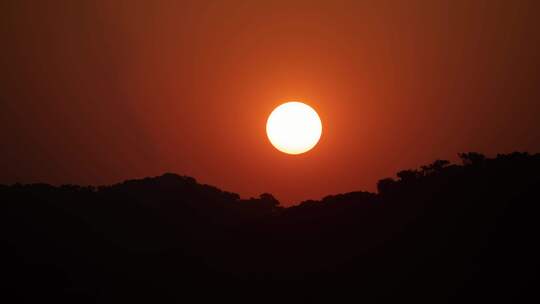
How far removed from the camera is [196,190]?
88.2 meters

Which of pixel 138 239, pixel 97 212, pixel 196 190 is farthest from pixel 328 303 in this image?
pixel 196 190

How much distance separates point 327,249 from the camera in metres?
49.9

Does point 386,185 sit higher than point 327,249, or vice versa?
point 386,185

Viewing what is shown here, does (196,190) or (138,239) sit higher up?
(196,190)

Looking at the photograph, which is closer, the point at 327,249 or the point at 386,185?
the point at 327,249

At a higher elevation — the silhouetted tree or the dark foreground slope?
the silhouetted tree

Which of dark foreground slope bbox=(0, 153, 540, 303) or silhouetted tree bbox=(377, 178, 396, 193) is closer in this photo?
dark foreground slope bbox=(0, 153, 540, 303)

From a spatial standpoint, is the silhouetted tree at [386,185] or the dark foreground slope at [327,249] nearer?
the dark foreground slope at [327,249]

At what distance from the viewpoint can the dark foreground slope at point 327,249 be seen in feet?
132

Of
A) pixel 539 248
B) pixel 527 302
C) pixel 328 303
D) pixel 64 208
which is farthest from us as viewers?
pixel 64 208

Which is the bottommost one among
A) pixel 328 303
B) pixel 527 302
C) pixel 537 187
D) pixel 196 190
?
pixel 527 302

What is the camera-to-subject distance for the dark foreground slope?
4009 centimetres

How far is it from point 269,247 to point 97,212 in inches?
1229

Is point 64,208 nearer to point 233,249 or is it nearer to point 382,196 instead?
point 233,249
